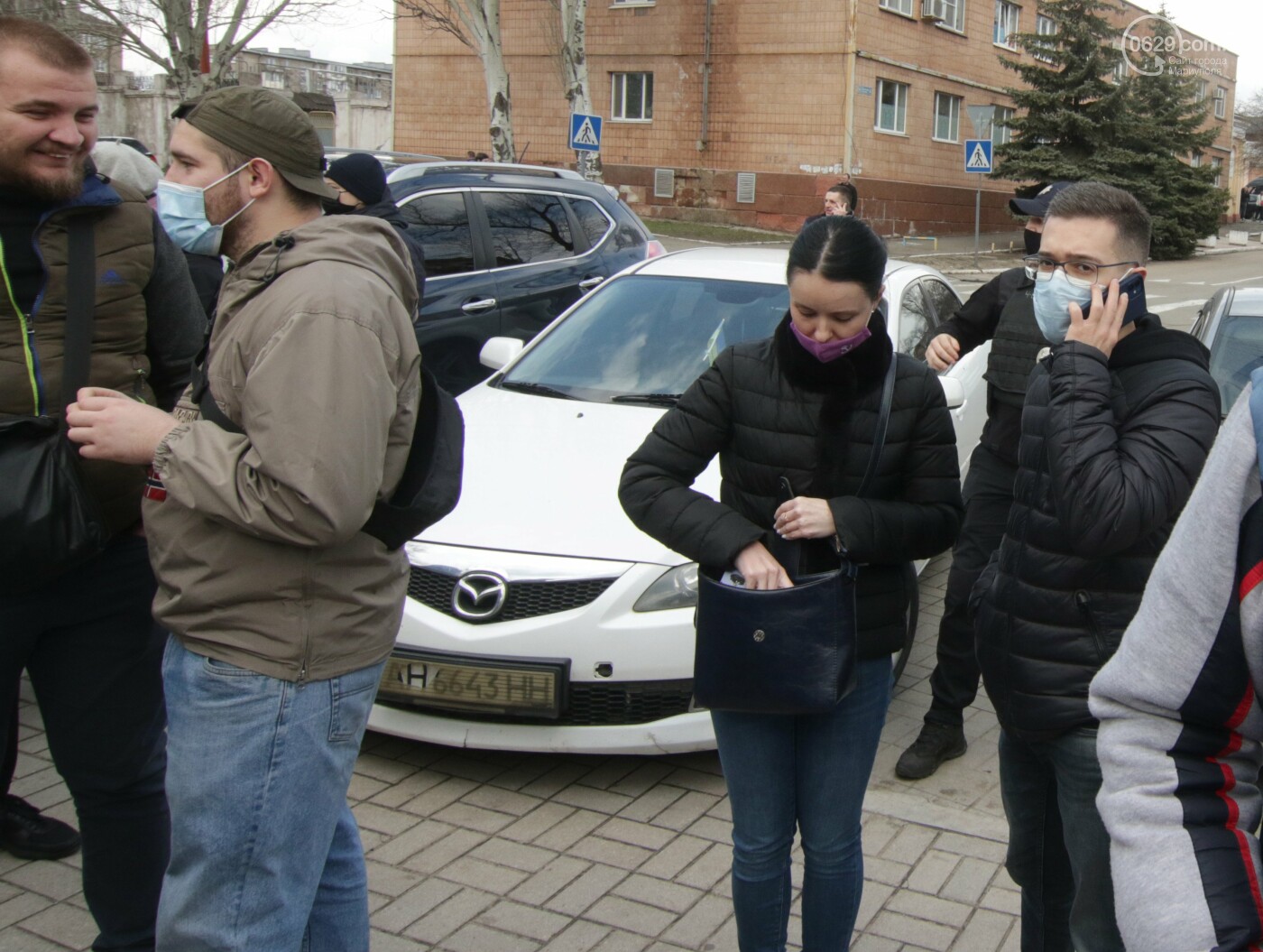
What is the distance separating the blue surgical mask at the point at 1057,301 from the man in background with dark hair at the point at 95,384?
1.85 meters

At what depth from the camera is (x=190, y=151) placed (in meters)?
2.31

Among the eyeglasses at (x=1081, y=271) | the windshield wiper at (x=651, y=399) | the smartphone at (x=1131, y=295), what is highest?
the eyeglasses at (x=1081, y=271)

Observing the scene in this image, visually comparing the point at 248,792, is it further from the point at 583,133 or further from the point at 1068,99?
the point at 1068,99

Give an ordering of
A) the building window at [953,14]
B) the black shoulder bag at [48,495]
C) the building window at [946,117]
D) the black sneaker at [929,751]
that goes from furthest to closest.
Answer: the building window at [946,117]
the building window at [953,14]
the black sneaker at [929,751]
the black shoulder bag at [48,495]

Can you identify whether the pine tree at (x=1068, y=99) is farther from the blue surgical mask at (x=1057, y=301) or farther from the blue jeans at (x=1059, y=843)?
the blue jeans at (x=1059, y=843)

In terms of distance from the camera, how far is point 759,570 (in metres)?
2.60

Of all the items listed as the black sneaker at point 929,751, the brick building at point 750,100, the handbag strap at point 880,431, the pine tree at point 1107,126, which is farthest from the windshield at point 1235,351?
the pine tree at point 1107,126

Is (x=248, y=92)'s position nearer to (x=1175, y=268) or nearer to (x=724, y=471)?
(x=724, y=471)

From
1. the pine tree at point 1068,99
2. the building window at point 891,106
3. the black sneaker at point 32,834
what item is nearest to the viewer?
the black sneaker at point 32,834

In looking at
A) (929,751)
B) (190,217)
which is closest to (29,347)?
(190,217)

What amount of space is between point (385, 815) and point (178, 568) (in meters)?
1.97

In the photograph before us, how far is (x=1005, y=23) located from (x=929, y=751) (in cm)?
3743

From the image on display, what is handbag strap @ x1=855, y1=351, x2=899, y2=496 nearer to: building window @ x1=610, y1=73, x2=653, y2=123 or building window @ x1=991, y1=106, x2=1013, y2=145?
building window @ x1=610, y1=73, x2=653, y2=123

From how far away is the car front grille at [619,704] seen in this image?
4.08m
